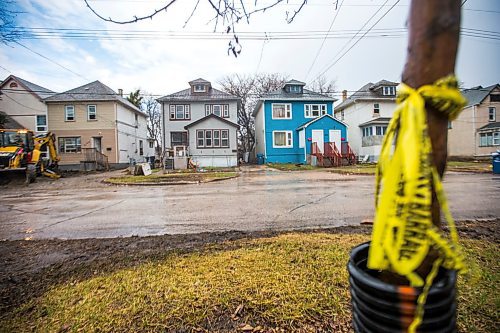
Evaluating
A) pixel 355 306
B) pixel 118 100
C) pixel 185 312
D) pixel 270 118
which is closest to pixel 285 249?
pixel 185 312

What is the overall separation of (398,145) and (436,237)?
28 centimetres

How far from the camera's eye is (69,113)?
23.1m

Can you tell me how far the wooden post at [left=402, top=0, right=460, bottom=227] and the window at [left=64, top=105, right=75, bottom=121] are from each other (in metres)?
28.2

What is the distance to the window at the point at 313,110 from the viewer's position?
2633cm

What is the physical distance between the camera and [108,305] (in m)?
1.82

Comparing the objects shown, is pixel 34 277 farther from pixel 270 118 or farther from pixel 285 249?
pixel 270 118

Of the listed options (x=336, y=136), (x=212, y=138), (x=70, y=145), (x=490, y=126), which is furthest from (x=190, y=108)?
(x=490, y=126)

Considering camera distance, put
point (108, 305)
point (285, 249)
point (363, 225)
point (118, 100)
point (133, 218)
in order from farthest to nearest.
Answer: point (118, 100)
point (133, 218)
point (363, 225)
point (285, 249)
point (108, 305)

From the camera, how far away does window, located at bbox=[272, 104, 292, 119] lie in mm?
25797

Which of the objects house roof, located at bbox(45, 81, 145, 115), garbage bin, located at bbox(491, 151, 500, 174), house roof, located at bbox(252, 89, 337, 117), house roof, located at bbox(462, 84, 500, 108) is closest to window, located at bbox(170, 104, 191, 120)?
house roof, located at bbox(45, 81, 145, 115)

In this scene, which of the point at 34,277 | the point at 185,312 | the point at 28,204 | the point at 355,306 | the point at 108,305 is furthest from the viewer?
the point at 28,204

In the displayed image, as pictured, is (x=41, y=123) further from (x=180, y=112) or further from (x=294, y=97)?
(x=294, y=97)

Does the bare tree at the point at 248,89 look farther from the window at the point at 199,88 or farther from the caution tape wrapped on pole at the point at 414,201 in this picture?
the caution tape wrapped on pole at the point at 414,201

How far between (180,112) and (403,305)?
27.4 m
